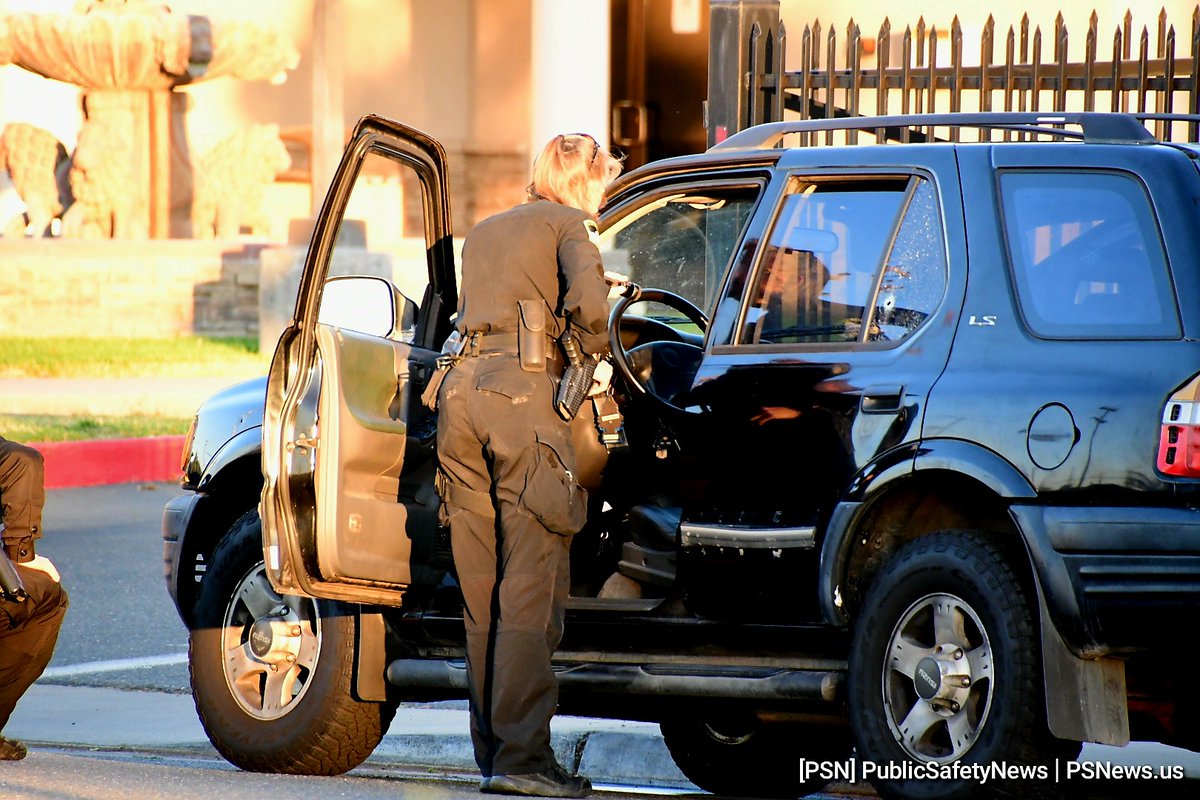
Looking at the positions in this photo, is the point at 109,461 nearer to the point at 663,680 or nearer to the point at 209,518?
the point at 209,518

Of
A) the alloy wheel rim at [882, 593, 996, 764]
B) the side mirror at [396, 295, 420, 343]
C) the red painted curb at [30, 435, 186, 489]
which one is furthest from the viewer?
the red painted curb at [30, 435, 186, 489]

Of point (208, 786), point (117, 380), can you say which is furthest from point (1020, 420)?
point (117, 380)

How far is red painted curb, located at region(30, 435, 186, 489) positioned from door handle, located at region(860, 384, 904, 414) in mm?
9173

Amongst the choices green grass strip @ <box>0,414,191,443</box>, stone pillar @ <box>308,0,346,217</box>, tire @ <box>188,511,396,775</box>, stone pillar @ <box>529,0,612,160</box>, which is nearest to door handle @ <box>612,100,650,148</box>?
stone pillar @ <box>308,0,346,217</box>

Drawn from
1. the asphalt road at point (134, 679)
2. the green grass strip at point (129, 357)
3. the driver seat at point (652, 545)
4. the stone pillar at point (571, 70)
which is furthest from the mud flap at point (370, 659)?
the green grass strip at point (129, 357)

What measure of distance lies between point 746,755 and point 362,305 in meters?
1.84

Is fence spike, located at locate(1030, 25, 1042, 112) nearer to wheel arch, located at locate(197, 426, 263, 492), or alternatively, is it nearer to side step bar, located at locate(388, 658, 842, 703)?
wheel arch, located at locate(197, 426, 263, 492)

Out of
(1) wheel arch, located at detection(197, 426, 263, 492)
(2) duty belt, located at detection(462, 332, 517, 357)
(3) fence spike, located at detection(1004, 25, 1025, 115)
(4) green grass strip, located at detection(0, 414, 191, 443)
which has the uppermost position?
(3) fence spike, located at detection(1004, 25, 1025, 115)

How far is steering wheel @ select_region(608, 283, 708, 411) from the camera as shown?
552 cm

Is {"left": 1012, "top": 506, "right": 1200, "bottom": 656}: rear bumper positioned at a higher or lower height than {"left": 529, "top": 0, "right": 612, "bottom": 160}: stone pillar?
lower

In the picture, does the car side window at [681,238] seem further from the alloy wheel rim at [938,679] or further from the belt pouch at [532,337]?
the alloy wheel rim at [938,679]

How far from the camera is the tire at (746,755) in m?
6.12

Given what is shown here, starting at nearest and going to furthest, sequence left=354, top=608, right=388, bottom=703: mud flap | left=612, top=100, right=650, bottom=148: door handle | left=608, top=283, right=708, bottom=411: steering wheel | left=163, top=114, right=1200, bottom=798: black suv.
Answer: left=163, top=114, right=1200, bottom=798: black suv
left=608, top=283, right=708, bottom=411: steering wheel
left=354, top=608, right=388, bottom=703: mud flap
left=612, top=100, right=650, bottom=148: door handle

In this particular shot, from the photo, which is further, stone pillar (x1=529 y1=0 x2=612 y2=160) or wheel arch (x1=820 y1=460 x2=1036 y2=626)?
stone pillar (x1=529 y1=0 x2=612 y2=160)
